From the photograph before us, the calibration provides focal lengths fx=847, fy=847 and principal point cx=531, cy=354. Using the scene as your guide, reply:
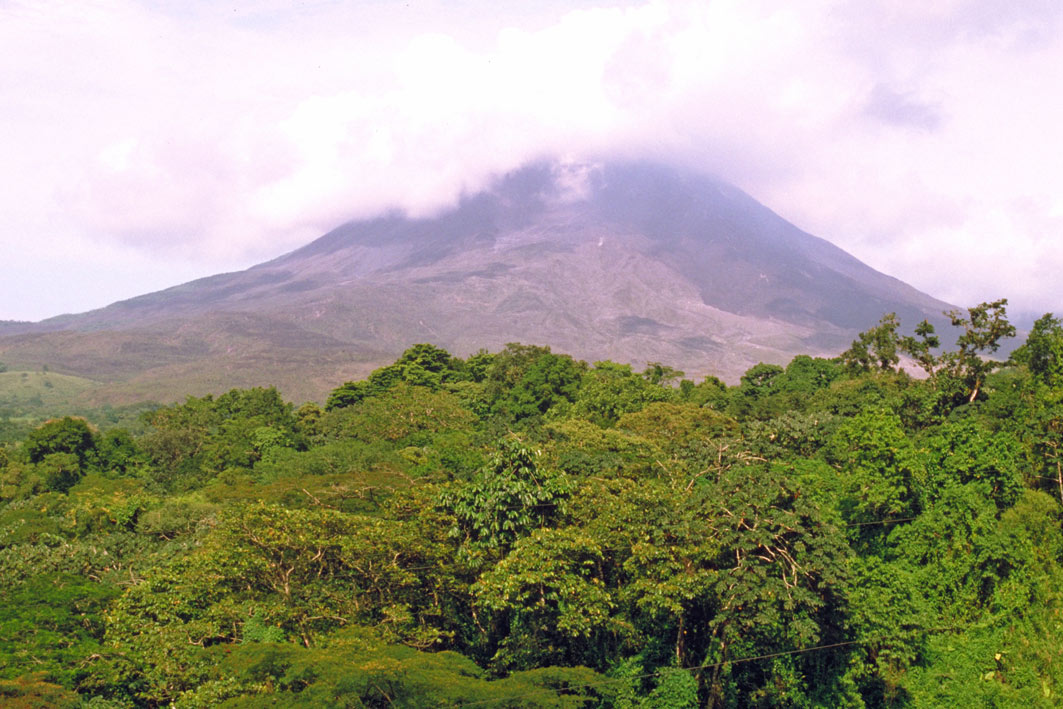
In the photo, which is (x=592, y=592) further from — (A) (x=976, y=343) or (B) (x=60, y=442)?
(B) (x=60, y=442)

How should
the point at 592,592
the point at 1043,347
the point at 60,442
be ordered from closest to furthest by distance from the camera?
the point at 592,592 < the point at 1043,347 < the point at 60,442

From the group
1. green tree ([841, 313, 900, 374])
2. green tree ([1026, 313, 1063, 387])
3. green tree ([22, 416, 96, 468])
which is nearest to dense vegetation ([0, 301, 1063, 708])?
green tree ([1026, 313, 1063, 387])

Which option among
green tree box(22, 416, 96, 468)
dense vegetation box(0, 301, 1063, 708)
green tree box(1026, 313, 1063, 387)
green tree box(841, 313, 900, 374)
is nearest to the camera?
dense vegetation box(0, 301, 1063, 708)

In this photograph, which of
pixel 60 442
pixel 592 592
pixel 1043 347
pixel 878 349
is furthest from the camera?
pixel 878 349

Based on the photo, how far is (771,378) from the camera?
55.5 metres

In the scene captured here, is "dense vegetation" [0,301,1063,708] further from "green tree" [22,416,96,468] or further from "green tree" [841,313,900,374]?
"green tree" [841,313,900,374]

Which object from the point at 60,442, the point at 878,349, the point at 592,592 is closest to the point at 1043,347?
the point at 878,349

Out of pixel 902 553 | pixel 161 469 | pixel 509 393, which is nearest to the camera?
pixel 902 553

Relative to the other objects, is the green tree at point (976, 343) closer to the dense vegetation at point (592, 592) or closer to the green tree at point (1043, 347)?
the green tree at point (1043, 347)

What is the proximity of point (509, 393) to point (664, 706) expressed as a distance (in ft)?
117

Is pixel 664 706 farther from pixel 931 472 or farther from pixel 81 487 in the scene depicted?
pixel 81 487

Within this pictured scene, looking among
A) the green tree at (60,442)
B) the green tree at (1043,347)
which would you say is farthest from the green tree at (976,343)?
the green tree at (60,442)

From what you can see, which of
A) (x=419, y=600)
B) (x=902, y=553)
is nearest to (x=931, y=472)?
(x=902, y=553)

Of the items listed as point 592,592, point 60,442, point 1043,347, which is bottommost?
point 592,592
